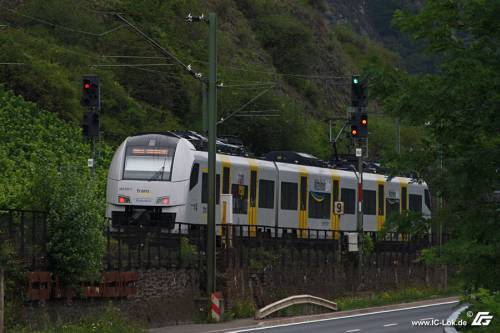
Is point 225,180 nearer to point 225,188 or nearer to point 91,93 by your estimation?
point 225,188

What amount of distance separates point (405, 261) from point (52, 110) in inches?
831

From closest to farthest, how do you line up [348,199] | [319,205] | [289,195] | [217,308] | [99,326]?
1. [99,326]
2. [217,308]
3. [289,195]
4. [319,205]
5. [348,199]

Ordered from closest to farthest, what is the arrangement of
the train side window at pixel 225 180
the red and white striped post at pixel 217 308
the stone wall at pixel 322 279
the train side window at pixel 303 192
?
the red and white striped post at pixel 217 308 → the stone wall at pixel 322 279 → the train side window at pixel 225 180 → the train side window at pixel 303 192

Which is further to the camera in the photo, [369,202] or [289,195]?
[369,202]

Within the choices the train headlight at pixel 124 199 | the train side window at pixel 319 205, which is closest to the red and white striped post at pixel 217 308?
the train headlight at pixel 124 199

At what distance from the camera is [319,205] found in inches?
2031

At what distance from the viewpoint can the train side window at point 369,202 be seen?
5597cm

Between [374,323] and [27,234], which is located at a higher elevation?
[27,234]

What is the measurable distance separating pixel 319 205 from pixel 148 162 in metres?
11.6

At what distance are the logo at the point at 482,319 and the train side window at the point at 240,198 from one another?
2676 centimetres

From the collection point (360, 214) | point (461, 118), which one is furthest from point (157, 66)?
point (461, 118)

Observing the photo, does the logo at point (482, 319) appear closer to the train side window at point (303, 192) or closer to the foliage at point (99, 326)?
the foliage at point (99, 326)

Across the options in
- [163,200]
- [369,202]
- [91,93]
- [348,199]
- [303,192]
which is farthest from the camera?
[369,202]

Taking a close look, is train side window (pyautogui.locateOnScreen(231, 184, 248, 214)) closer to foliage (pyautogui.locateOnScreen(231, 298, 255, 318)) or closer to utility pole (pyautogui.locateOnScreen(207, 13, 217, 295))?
foliage (pyautogui.locateOnScreen(231, 298, 255, 318))
